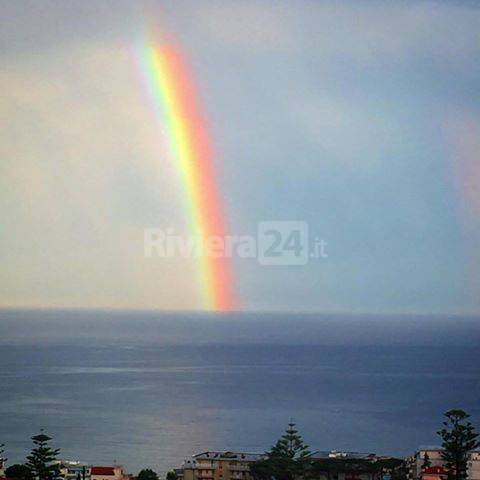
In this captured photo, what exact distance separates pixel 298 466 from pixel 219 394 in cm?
2411

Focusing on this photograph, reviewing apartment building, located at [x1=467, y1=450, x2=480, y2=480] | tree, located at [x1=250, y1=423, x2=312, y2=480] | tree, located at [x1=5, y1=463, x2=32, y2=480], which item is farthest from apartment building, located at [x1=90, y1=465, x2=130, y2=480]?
apartment building, located at [x1=467, y1=450, x2=480, y2=480]

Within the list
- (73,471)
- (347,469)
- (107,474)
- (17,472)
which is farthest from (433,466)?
(17,472)

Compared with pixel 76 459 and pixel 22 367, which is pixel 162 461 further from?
pixel 22 367

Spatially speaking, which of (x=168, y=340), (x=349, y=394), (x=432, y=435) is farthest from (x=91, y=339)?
(x=432, y=435)

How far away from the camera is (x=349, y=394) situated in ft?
120

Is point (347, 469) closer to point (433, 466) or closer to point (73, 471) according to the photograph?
point (433, 466)

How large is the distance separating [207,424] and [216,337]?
45.2 metres

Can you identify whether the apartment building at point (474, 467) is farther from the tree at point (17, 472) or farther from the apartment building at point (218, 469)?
the tree at point (17, 472)

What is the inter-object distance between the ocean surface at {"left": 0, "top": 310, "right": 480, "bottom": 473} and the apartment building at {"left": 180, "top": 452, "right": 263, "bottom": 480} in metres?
5.67

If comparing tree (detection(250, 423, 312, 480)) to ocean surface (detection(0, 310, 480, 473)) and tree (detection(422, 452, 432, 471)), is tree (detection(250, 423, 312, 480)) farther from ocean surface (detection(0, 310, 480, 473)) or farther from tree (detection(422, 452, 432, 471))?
ocean surface (detection(0, 310, 480, 473))

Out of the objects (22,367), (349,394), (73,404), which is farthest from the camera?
(22,367)

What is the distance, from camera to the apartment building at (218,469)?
46.7 feet

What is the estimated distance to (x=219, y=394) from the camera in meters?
35.6

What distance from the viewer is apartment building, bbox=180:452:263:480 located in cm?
1423
